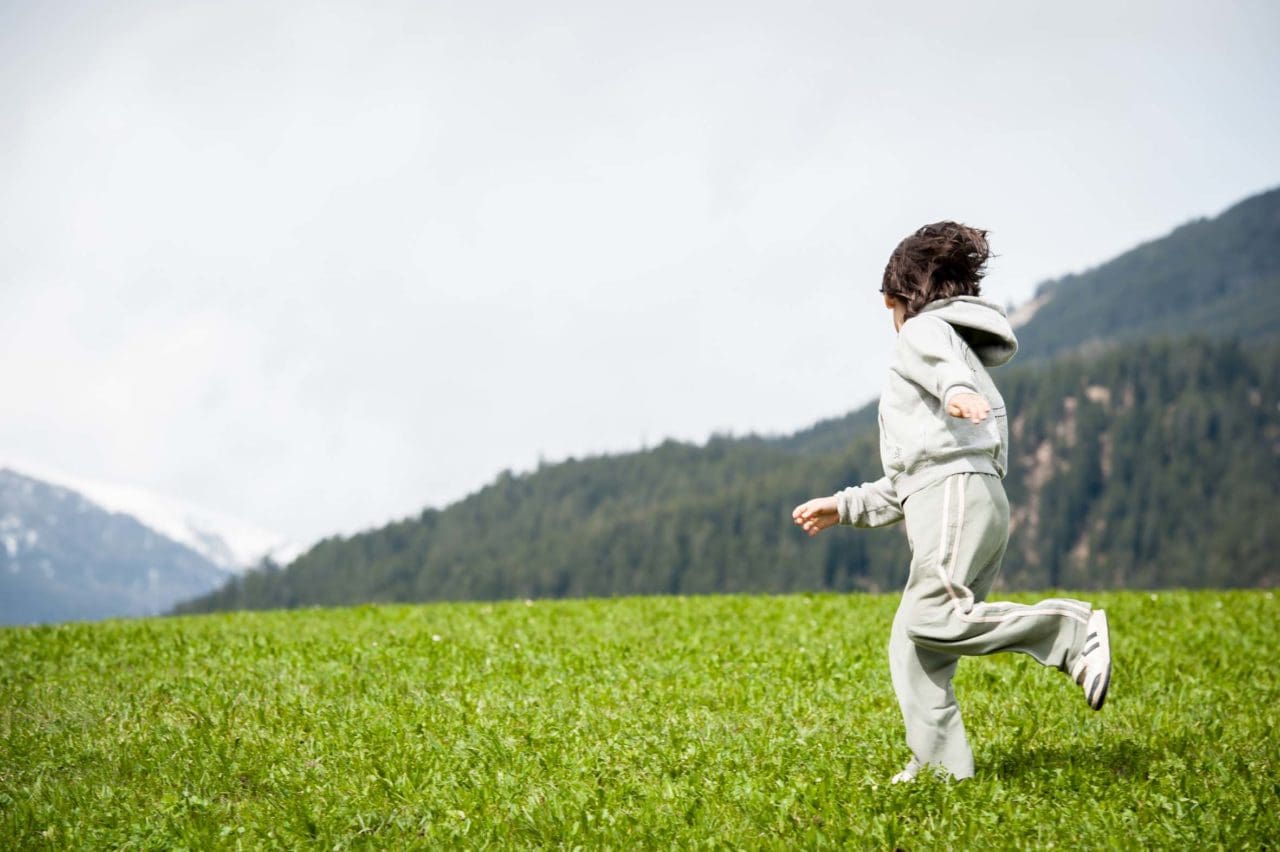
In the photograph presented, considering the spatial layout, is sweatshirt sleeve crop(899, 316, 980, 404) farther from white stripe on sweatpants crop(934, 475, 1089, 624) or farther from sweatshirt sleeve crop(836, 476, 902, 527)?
sweatshirt sleeve crop(836, 476, 902, 527)

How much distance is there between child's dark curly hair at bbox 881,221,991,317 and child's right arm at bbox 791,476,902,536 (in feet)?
3.44

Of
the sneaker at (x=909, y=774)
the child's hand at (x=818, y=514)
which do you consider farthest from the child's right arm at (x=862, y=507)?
the sneaker at (x=909, y=774)

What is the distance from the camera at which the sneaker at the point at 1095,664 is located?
19.2 feet

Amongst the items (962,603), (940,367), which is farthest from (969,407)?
(962,603)

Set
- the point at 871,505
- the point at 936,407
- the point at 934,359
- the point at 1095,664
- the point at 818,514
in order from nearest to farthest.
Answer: the point at 1095,664 → the point at 934,359 → the point at 936,407 → the point at 871,505 → the point at 818,514

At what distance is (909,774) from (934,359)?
2.42m

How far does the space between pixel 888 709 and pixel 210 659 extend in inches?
277

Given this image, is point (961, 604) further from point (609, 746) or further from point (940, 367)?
point (609, 746)

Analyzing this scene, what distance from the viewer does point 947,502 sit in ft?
20.3

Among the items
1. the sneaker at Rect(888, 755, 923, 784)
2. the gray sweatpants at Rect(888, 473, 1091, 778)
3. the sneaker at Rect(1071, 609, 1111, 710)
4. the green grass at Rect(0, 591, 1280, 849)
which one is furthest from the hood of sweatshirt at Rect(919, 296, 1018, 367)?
the green grass at Rect(0, 591, 1280, 849)

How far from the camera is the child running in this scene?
607 centimetres

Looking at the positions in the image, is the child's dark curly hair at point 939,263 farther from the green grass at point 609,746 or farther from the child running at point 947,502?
the green grass at point 609,746

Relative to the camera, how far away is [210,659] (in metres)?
Answer: 12.0

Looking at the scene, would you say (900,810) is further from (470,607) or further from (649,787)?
(470,607)
